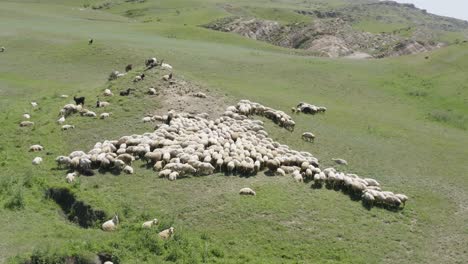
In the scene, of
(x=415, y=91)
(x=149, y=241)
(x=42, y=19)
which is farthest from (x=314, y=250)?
(x=42, y=19)

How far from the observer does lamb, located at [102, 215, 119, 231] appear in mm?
16500

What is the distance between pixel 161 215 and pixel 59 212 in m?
4.08

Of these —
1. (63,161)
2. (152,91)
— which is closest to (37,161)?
(63,161)

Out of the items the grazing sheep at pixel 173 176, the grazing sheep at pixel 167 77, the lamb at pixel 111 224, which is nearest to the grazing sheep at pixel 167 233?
the lamb at pixel 111 224

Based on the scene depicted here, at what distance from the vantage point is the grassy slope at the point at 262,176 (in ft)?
→ 53.5

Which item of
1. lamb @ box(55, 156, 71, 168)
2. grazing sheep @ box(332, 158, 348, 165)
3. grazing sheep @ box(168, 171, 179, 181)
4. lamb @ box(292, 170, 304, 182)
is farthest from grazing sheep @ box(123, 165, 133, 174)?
grazing sheep @ box(332, 158, 348, 165)

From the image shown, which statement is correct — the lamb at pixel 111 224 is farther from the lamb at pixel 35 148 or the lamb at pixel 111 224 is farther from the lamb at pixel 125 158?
the lamb at pixel 35 148

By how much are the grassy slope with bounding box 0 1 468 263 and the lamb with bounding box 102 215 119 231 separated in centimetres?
27

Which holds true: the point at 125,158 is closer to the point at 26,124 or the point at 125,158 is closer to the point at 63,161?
the point at 63,161

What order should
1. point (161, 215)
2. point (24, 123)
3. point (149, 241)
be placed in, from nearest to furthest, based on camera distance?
point (149, 241)
point (161, 215)
point (24, 123)

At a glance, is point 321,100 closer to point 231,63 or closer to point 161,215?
point 231,63

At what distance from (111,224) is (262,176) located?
7.11 metres

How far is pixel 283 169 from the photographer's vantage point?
21.5 meters

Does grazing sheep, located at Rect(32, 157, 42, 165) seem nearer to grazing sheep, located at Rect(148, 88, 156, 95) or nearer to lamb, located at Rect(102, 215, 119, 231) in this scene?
lamb, located at Rect(102, 215, 119, 231)
